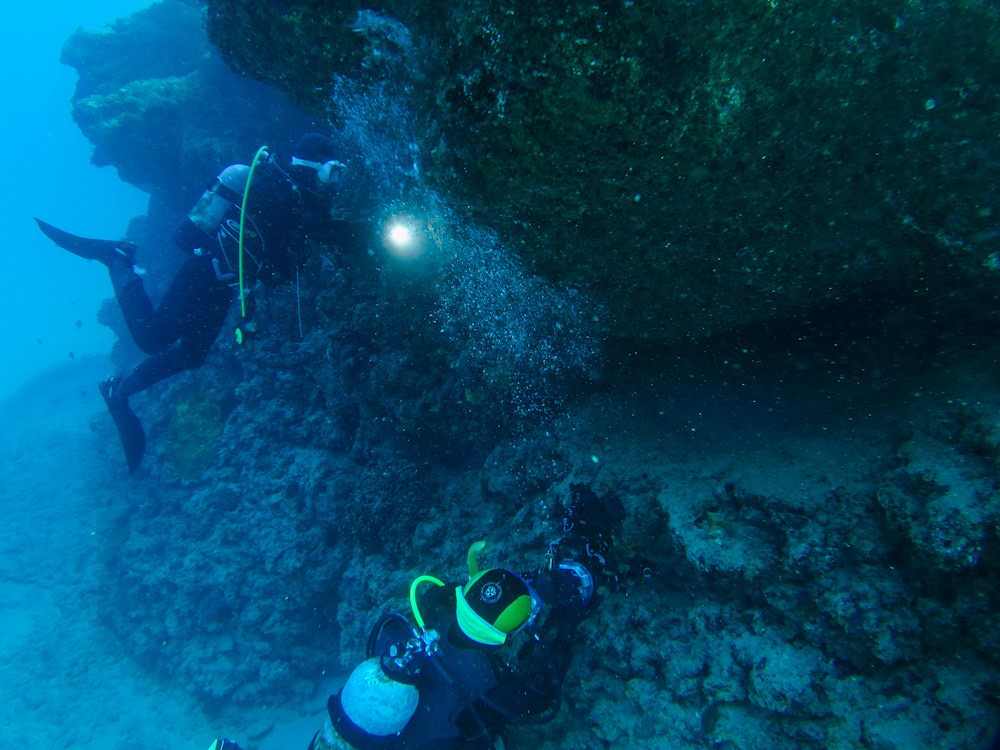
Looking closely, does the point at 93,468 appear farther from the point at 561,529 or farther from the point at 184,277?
the point at 561,529

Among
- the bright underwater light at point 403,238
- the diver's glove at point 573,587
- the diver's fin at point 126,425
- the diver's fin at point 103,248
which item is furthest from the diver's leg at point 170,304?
the diver's glove at point 573,587

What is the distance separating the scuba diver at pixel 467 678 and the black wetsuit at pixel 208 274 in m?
3.98

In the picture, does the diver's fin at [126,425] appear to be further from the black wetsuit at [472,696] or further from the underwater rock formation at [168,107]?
the black wetsuit at [472,696]

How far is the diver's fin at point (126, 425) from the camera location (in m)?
6.16

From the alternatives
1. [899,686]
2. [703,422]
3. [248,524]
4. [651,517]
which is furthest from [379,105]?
[248,524]

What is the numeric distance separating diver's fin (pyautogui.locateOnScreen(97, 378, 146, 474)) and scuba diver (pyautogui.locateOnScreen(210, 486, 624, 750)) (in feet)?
17.4

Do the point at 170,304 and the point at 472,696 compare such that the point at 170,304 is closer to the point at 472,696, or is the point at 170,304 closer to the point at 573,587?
the point at 472,696

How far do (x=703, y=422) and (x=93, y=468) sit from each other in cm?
1483

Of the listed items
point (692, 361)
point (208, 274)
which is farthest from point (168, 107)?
point (692, 361)

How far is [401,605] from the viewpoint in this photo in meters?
4.04

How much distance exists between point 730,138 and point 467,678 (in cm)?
327

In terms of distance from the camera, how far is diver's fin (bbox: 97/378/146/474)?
243 inches

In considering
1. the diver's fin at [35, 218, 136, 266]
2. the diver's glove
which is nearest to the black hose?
the diver's glove

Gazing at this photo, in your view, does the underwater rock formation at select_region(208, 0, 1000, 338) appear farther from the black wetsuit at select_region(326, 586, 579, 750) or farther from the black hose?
the black hose
